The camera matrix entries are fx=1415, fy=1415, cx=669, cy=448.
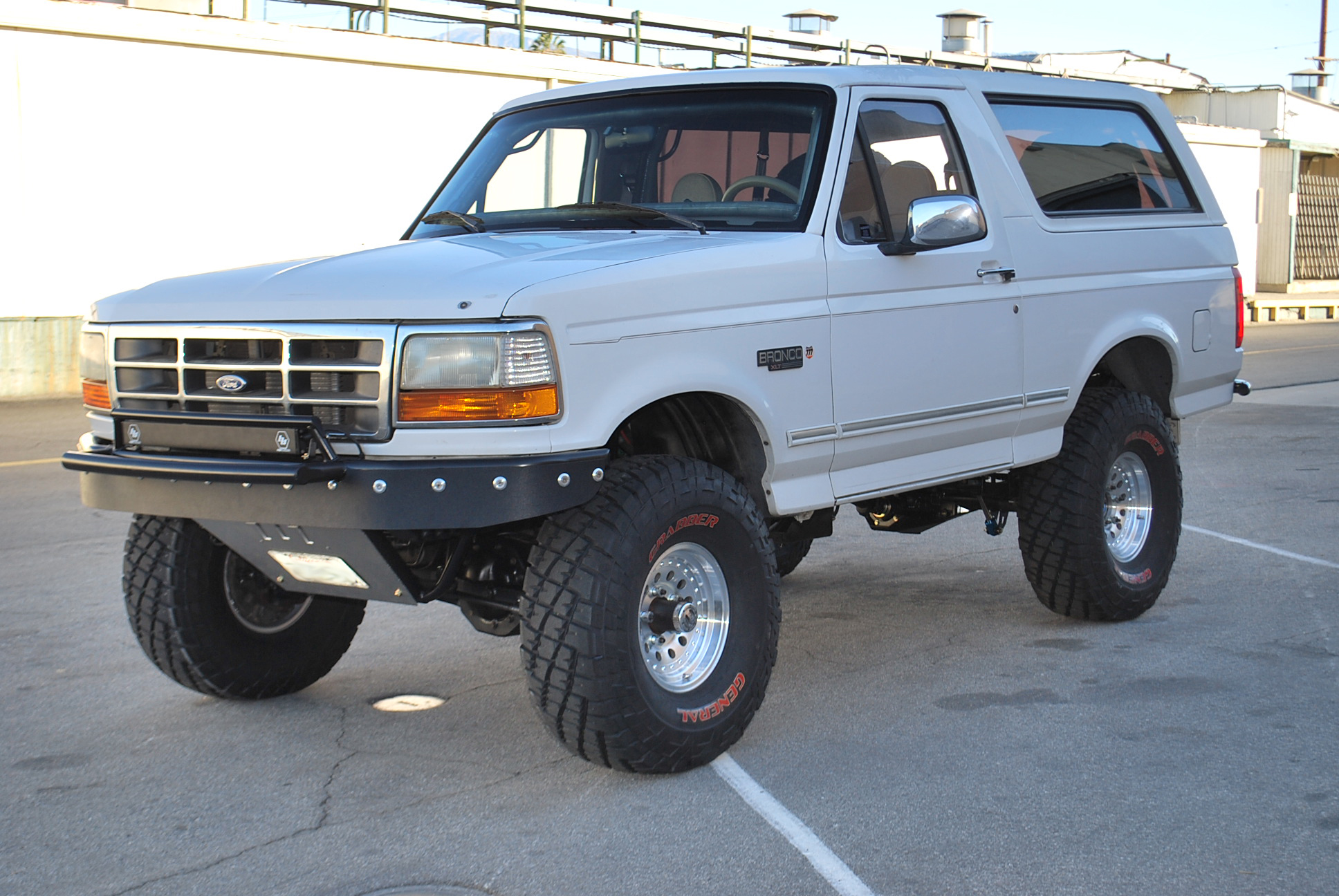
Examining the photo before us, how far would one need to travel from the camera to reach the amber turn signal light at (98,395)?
4.45 m

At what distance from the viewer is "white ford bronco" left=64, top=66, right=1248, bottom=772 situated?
386cm

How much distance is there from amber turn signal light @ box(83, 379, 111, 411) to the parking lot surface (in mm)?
1096

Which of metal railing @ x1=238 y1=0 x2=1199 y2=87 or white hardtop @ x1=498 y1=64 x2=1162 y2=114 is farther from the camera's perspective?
metal railing @ x1=238 y1=0 x2=1199 y2=87

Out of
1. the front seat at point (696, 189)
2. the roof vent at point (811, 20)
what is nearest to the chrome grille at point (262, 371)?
the front seat at point (696, 189)

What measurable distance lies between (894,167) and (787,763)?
7.20 ft

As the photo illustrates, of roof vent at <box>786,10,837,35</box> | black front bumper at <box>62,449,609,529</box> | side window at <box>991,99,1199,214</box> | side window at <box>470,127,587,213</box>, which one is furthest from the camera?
roof vent at <box>786,10,837,35</box>

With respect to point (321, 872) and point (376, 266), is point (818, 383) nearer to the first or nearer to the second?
point (376, 266)

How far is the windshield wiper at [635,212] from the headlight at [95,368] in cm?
165

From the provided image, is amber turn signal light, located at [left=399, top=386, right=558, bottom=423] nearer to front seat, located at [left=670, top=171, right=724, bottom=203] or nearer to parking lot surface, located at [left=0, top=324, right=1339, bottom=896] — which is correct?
parking lot surface, located at [left=0, top=324, right=1339, bottom=896]

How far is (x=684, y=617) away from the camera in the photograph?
4.33 meters

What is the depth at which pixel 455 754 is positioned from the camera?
446 cm

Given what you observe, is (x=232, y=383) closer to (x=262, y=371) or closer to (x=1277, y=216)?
(x=262, y=371)

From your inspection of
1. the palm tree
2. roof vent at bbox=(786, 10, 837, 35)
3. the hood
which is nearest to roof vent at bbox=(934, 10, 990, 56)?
roof vent at bbox=(786, 10, 837, 35)

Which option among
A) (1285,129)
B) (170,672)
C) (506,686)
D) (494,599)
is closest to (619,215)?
(494,599)
